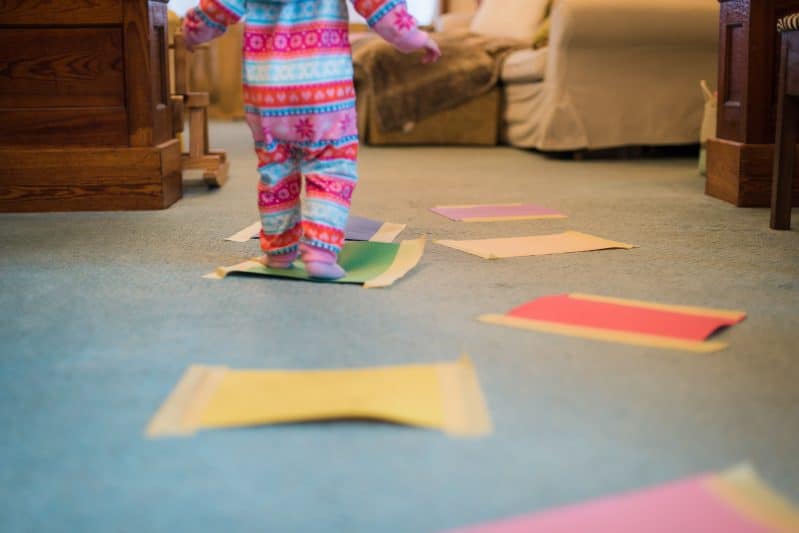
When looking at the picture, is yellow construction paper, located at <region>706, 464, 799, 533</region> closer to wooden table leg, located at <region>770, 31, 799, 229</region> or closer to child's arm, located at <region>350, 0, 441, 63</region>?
child's arm, located at <region>350, 0, 441, 63</region>

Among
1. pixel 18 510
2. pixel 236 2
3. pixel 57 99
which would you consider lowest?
pixel 18 510

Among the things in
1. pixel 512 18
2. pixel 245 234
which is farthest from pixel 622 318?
pixel 512 18

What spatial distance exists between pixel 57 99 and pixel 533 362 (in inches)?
66.4

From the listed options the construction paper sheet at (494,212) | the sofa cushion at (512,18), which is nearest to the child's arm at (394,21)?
the construction paper sheet at (494,212)

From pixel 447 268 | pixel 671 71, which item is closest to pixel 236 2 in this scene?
pixel 447 268

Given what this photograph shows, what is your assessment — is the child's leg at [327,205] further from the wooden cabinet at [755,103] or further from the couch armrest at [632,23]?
the couch armrest at [632,23]

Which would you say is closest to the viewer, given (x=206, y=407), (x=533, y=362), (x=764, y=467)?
(x=764, y=467)

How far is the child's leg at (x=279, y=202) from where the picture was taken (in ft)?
5.50

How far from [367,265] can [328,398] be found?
73 centimetres

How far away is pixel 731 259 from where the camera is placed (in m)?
1.81

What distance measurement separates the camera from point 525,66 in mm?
4004

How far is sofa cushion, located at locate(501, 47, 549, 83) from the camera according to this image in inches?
151

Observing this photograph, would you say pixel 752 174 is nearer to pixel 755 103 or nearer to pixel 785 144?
pixel 755 103

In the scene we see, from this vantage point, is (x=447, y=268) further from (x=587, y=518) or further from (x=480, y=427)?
(x=587, y=518)
